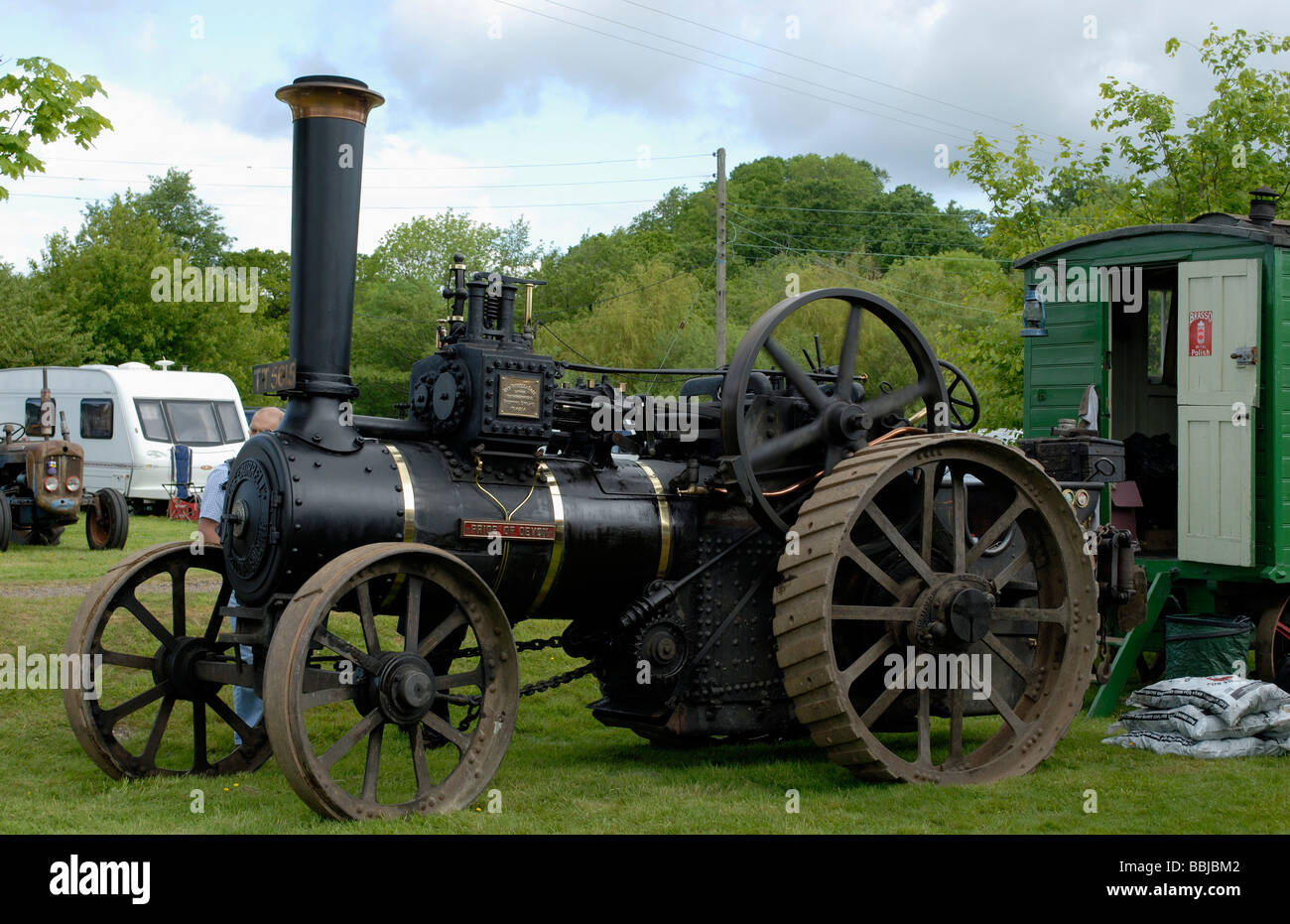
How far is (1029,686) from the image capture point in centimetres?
704

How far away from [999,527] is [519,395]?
2550 mm

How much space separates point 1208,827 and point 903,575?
185 centimetres

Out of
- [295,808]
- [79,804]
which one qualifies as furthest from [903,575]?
[79,804]

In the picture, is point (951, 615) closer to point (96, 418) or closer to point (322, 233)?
point (322, 233)

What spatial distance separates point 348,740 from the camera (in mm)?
5328

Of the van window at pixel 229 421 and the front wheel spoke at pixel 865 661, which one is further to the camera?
the van window at pixel 229 421

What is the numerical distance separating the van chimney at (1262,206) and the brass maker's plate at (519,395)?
5.39 meters

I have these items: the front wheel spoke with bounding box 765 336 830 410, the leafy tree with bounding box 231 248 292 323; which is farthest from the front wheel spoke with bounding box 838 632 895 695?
the leafy tree with bounding box 231 248 292 323

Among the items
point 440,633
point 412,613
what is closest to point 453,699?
point 440,633

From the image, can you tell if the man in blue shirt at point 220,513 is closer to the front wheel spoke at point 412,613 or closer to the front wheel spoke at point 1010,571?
the front wheel spoke at point 412,613

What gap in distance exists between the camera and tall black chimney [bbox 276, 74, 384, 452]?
5.95 m

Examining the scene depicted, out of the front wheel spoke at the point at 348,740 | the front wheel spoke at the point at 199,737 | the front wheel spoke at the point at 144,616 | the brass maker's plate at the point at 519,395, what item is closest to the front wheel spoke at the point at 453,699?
the front wheel spoke at the point at 348,740

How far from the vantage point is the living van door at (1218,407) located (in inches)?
338

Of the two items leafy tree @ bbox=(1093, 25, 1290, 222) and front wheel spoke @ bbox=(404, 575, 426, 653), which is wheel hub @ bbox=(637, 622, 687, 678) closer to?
front wheel spoke @ bbox=(404, 575, 426, 653)
